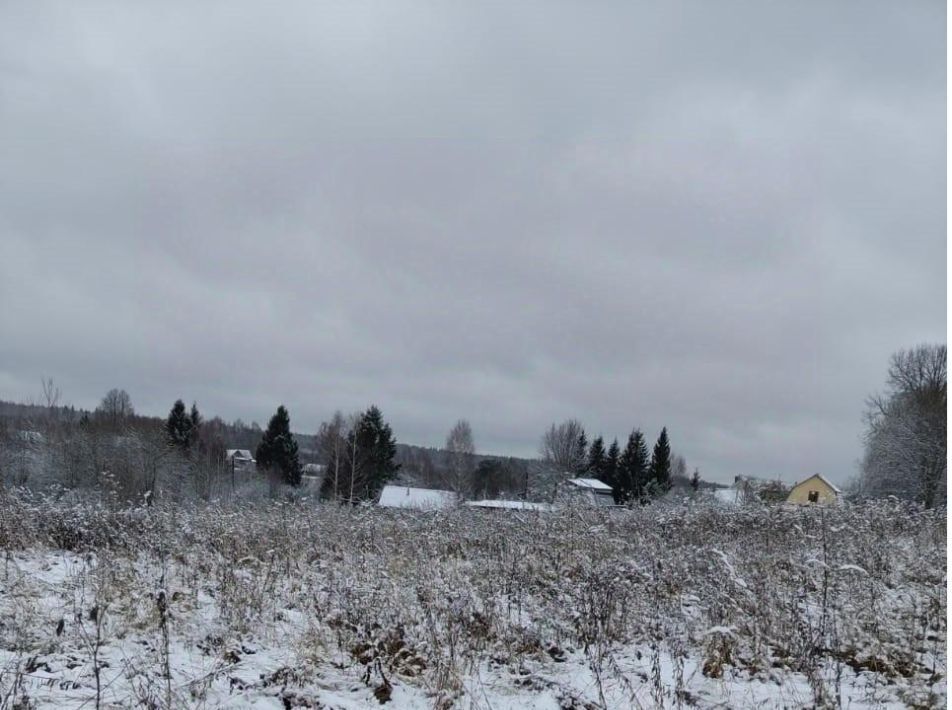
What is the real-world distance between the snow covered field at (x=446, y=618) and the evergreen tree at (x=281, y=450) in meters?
36.4

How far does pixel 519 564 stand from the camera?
8289mm

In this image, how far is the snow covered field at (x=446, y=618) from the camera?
186 inches

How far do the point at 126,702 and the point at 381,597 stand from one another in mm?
2408

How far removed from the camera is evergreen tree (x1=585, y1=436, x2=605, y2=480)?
5875 centimetres

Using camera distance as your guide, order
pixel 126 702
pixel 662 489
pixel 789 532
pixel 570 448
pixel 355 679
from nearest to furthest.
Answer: pixel 126 702 < pixel 355 679 < pixel 789 532 < pixel 662 489 < pixel 570 448

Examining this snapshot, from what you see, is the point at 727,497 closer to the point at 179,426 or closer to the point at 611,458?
the point at 611,458

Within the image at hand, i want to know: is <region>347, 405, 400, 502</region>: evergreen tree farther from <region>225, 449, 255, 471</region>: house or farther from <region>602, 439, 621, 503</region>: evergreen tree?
<region>602, 439, 621, 503</region>: evergreen tree

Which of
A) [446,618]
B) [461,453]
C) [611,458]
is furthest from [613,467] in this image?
[446,618]

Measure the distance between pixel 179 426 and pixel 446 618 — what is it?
4718 centimetres

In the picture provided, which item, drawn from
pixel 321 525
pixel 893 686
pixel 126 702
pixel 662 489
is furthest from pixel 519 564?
pixel 662 489

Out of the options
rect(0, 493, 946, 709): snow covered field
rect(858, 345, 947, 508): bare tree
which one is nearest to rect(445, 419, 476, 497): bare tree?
rect(858, 345, 947, 508): bare tree

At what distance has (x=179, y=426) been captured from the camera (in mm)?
47594

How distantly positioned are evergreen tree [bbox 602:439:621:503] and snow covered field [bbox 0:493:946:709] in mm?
47825

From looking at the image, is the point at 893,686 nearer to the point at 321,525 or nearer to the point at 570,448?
the point at 321,525
